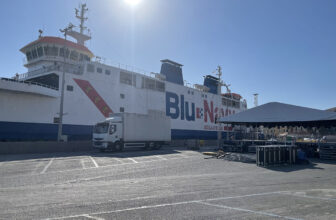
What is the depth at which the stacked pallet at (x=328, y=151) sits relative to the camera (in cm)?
1770

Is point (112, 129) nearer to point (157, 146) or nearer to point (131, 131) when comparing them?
point (131, 131)

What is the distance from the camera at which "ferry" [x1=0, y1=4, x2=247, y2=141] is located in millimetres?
22016

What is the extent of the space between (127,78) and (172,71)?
9561 mm

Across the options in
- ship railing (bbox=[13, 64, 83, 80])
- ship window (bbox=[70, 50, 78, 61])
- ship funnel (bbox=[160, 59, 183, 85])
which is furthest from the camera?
ship funnel (bbox=[160, 59, 183, 85])

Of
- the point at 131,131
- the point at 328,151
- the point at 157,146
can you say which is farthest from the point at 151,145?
the point at 328,151

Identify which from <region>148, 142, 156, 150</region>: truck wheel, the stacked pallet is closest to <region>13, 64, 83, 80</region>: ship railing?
<region>148, 142, 156, 150</region>: truck wheel

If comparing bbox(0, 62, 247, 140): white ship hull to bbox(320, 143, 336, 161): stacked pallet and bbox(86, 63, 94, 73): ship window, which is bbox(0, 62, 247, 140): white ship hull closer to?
bbox(86, 63, 94, 73): ship window

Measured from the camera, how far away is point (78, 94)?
2497 centimetres

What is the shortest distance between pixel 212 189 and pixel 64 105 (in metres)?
20.2

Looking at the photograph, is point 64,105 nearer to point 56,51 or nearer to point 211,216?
point 56,51

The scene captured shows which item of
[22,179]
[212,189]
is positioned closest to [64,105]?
[22,179]

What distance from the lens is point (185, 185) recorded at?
27.0 ft

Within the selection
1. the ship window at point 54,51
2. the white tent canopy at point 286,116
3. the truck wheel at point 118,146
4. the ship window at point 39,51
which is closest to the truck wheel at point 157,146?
the truck wheel at point 118,146

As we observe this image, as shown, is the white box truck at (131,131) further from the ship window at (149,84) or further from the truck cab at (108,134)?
the ship window at (149,84)
